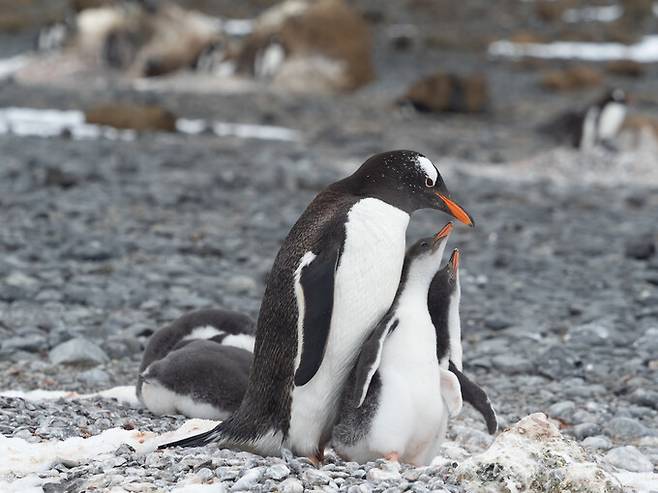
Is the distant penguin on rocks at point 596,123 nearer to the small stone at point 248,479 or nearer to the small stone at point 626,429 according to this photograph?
the small stone at point 626,429

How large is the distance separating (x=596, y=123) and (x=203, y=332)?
9.79m

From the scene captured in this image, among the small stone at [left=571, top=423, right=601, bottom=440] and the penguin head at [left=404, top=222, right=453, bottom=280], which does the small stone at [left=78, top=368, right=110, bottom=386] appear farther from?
the small stone at [left=571, top=423, right=601, bottom=440]

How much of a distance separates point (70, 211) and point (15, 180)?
1.36 m

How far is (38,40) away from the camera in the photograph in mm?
24906

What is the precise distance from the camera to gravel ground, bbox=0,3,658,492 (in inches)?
157

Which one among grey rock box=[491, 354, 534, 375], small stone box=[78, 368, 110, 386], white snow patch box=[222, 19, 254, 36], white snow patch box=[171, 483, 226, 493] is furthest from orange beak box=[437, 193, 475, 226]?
white snow patch box=[222, 19, 254, 36]

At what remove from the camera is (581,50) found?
29609 mm

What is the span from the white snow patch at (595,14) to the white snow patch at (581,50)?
5.27m

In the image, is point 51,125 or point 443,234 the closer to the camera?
point 443,234

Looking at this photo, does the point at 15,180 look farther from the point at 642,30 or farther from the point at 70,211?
the point at 642,30

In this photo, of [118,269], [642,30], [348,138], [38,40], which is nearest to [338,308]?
[118,269]

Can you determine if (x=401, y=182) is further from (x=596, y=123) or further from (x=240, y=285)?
(x=596, y=123)

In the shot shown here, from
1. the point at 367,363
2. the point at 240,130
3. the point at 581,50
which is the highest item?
the point at 367,363

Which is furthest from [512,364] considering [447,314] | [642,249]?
[642,249]
